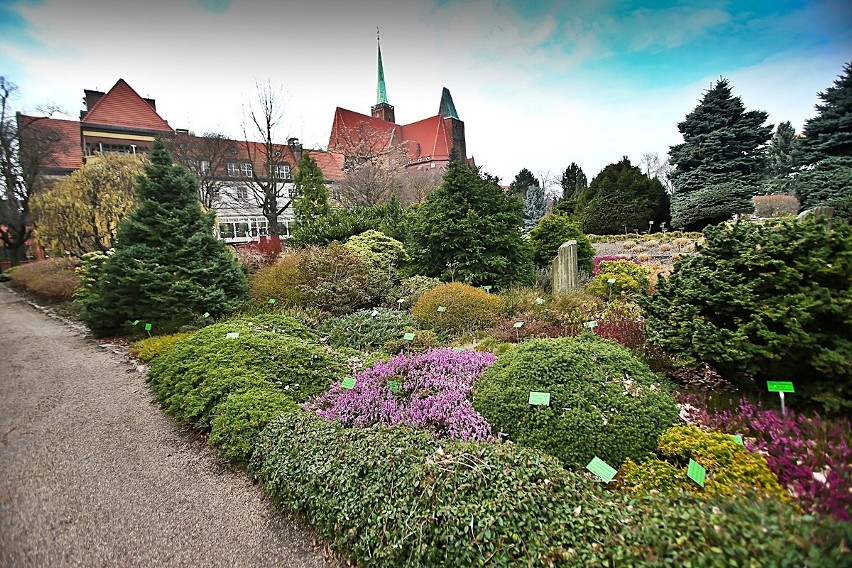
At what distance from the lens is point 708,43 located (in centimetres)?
722

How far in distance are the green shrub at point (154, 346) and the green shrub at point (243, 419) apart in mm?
2934

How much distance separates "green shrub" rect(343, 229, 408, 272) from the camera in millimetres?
9281

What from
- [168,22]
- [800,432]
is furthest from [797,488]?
[168,22]

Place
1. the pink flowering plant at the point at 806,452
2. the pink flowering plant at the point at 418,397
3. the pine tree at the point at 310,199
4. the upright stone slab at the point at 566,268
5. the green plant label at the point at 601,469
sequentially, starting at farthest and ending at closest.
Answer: the pine tree at the point at 310,199 → the upright stone slab at the point at 566,268 → the pink flowering plant at the point at 418,397 → the green plant label at the point at 601,469 → the pink flowering plant at the point at 806,452

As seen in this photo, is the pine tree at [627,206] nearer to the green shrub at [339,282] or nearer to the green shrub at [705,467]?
the green shrub at [339,282]

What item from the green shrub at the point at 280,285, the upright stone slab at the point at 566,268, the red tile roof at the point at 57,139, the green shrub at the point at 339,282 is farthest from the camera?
the red tile roof at the point at 57,139

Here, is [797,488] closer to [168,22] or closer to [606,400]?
[606,400]

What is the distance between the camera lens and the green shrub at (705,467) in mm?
2094

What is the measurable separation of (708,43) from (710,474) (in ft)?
28.1

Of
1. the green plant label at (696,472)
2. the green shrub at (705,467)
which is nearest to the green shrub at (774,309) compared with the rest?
the green shrub at (705,467)

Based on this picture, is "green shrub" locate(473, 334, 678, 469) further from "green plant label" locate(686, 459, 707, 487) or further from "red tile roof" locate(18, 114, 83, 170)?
"red tile roof" locate(18, 114, 83, 170)

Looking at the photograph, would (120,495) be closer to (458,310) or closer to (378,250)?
(458,310)

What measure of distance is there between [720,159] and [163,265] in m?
22.0

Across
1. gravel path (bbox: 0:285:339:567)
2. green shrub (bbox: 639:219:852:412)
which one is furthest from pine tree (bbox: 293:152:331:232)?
green shrub (bbox: 639:219:852:412)
